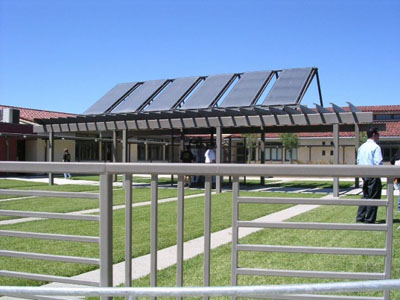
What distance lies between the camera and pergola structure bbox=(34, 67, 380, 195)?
16377mm

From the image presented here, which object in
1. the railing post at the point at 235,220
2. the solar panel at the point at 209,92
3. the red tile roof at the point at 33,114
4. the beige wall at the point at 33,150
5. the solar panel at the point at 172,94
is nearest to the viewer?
the railing post at the point at 235,220

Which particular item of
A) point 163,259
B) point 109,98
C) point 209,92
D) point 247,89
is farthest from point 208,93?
point 163,259

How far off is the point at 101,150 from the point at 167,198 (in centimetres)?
2508

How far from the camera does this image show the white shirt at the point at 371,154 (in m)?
8.78

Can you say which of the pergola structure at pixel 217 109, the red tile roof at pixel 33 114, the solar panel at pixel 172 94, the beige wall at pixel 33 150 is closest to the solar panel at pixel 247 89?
the pergola structure at pixel 217 109

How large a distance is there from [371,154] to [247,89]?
409 inches

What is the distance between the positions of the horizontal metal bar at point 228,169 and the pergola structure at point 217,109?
12.6 m

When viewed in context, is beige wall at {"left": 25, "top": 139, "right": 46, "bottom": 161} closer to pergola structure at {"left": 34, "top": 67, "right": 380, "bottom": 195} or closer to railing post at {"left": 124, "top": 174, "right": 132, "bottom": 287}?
pergola structure at {"left": 34, "top": 67, "right": 380, "bottom": 195}

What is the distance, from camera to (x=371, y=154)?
8.88 m

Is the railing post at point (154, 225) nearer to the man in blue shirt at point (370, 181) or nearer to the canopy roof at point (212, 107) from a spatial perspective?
the man in blue shirt at point (370, 181)

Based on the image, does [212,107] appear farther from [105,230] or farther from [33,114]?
[33,114]

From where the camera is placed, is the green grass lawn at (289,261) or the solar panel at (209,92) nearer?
the green grass lawn at (289,261)

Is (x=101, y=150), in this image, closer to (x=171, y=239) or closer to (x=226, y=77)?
(x=226, y=77)

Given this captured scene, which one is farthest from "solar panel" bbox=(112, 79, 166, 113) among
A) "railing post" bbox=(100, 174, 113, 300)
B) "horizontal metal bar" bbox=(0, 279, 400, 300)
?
"horizontal metal bar" bbox=(0, 279, 400, 300)
